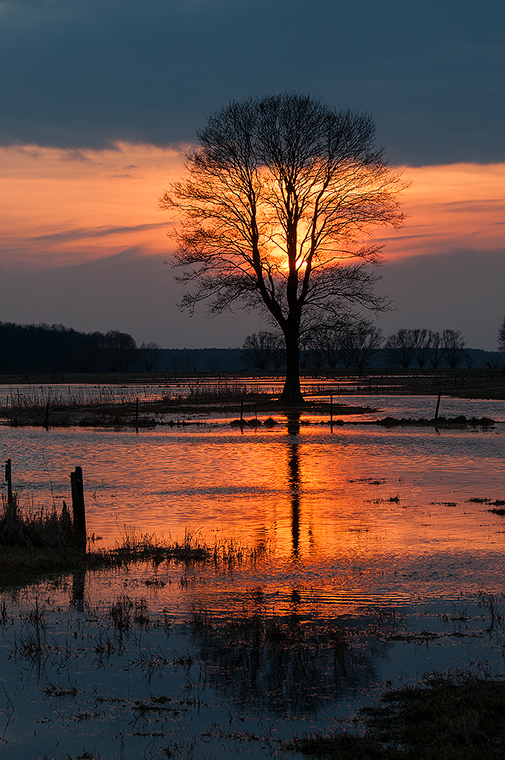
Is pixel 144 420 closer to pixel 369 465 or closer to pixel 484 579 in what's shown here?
pixel 369 465

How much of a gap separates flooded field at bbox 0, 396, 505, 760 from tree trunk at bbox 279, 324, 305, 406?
2937cm

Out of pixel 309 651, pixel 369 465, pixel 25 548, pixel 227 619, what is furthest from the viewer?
pixel 369 465

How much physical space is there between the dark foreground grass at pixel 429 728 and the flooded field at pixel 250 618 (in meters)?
0.28

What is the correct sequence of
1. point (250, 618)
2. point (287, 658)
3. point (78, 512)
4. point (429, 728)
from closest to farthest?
point (429, 728), point (287, 658), point (250, 618), point (78, 512)

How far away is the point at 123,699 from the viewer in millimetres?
7496

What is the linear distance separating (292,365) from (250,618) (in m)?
42.6

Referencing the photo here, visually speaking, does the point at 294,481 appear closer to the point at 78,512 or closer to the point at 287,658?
the point at 78,512

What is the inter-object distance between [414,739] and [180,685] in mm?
2588

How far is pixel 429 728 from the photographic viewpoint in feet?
21.3

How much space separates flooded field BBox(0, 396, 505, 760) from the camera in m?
6.95

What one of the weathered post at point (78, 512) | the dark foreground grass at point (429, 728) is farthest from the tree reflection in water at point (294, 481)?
the dark foreground grass at point (429, 728)

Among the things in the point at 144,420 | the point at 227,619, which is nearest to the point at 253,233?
the point at 144,420

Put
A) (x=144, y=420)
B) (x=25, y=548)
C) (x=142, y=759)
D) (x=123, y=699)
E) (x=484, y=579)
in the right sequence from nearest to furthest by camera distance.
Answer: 1. (x=142, y=759)
2. (x=123, y=699)
3. (x=484, y=579)
4. (x=25, y=548)
5. (x=144, y=420)

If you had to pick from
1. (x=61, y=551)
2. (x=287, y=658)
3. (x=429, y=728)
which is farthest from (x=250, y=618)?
(x=61, y=551)
